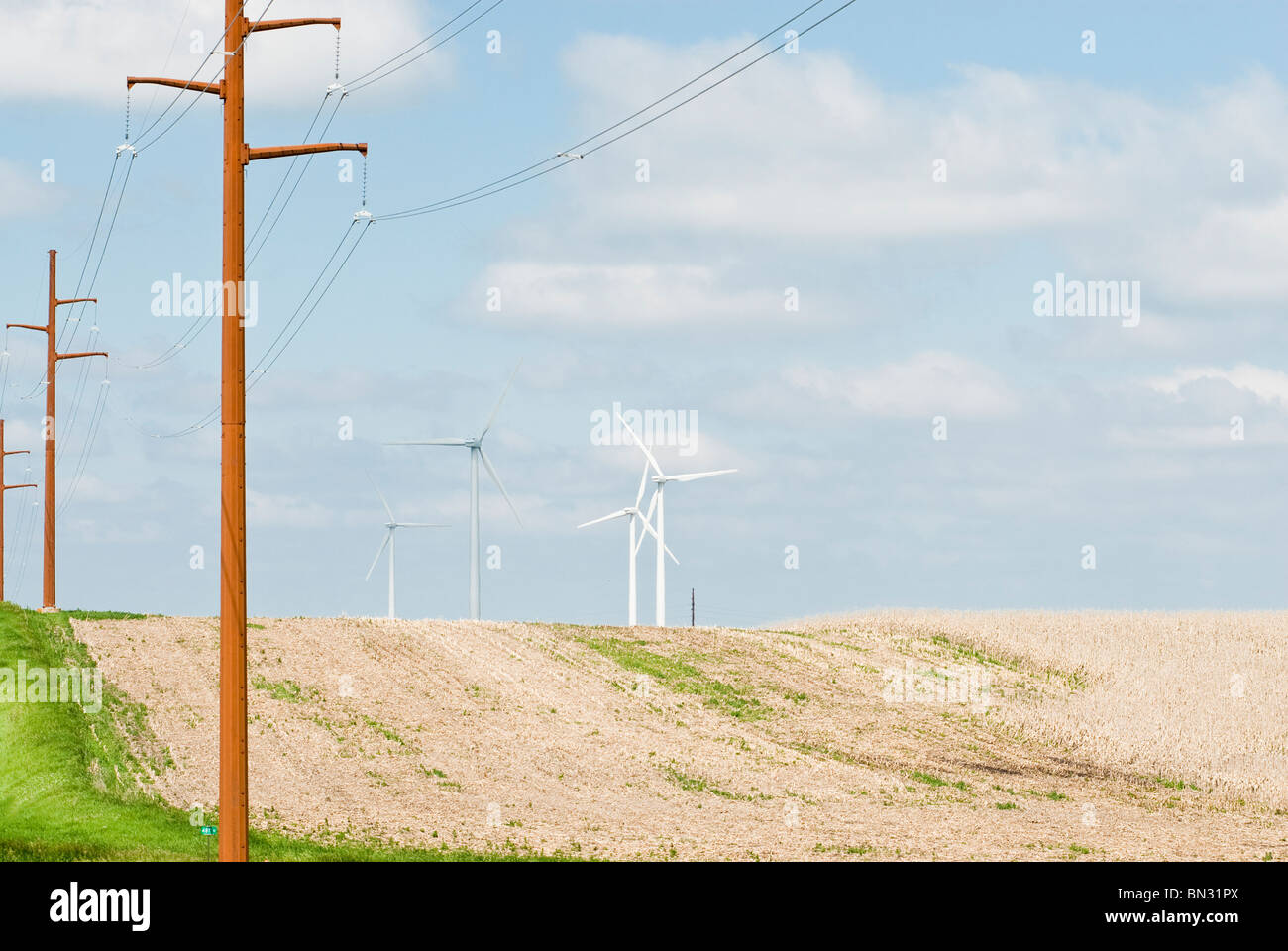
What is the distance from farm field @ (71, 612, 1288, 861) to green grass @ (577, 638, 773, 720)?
177 mm

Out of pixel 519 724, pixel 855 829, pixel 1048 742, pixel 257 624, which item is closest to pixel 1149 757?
pixel 1048 742

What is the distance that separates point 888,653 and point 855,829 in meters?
31.8

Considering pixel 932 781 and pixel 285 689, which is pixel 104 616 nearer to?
pixel 285 689

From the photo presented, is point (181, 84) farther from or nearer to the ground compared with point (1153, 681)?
farther from the ground

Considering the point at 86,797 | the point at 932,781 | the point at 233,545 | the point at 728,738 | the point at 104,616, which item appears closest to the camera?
the point at 233,545

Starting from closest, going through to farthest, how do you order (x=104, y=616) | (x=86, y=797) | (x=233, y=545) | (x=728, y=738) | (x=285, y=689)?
(x=233, y=545) < (x=86, y=797) < (x=285, y=689) < (x=728, y=738) < (x=104, y=616)

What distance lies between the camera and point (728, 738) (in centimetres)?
4947

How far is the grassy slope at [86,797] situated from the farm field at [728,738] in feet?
3.19

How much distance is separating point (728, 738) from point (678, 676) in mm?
9156

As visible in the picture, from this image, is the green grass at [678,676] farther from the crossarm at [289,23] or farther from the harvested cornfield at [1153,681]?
the crossarm at [289,23]

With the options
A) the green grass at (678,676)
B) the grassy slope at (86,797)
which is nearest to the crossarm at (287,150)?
the grassy slope at (86,797)

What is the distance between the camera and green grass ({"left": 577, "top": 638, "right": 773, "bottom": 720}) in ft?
178

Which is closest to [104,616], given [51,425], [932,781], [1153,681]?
[51,425]
